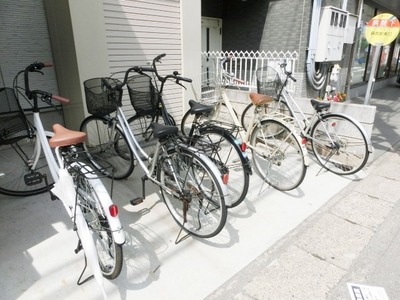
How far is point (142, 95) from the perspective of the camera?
3332 millimetres

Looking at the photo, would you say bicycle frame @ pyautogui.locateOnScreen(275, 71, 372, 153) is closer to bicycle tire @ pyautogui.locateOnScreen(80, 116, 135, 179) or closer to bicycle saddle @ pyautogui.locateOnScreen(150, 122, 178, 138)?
bicycle saddle @ pyautogui.locateOnScreen(150, 122, 178, 138)

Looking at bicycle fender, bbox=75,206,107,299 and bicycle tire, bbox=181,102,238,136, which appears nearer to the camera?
bicycle fender, bbox=75,206,107,299

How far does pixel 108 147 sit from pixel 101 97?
672 millimetres

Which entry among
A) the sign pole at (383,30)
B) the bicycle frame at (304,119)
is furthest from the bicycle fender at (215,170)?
the sign pole at (383,30)

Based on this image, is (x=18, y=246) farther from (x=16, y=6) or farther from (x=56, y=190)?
(x=16, y=6)

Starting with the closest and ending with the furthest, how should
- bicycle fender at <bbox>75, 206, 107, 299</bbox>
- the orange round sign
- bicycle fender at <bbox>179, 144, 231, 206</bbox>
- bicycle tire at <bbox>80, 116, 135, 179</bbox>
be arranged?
bicycle fender at <bbox>75, 206, 107, 299</bbox> < bicycle fender at <bbox>179, 144, 231, 206</bbox> < bicycle tire at <bbox>80, 116, 135, 179</bbox> < the orange round sign

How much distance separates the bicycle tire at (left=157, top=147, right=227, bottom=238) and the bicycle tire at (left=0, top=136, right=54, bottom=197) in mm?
1447

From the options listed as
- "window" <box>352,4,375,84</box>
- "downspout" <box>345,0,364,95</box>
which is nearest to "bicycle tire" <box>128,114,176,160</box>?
"downspout" <box>345,0,364,95</box>

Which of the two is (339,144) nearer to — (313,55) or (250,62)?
(250,62)

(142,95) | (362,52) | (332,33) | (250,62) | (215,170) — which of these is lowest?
(215,170)

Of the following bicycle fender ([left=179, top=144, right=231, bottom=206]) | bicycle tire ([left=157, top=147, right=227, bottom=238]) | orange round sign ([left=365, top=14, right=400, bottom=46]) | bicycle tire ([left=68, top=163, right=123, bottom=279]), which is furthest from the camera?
orange round sign ([left=365, top=14, right=400, bottom=46])

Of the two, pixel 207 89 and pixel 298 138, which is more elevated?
pixel 207 89

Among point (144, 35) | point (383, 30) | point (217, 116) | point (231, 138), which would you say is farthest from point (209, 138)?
point (383, 30)

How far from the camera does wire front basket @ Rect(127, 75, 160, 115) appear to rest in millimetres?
3281
